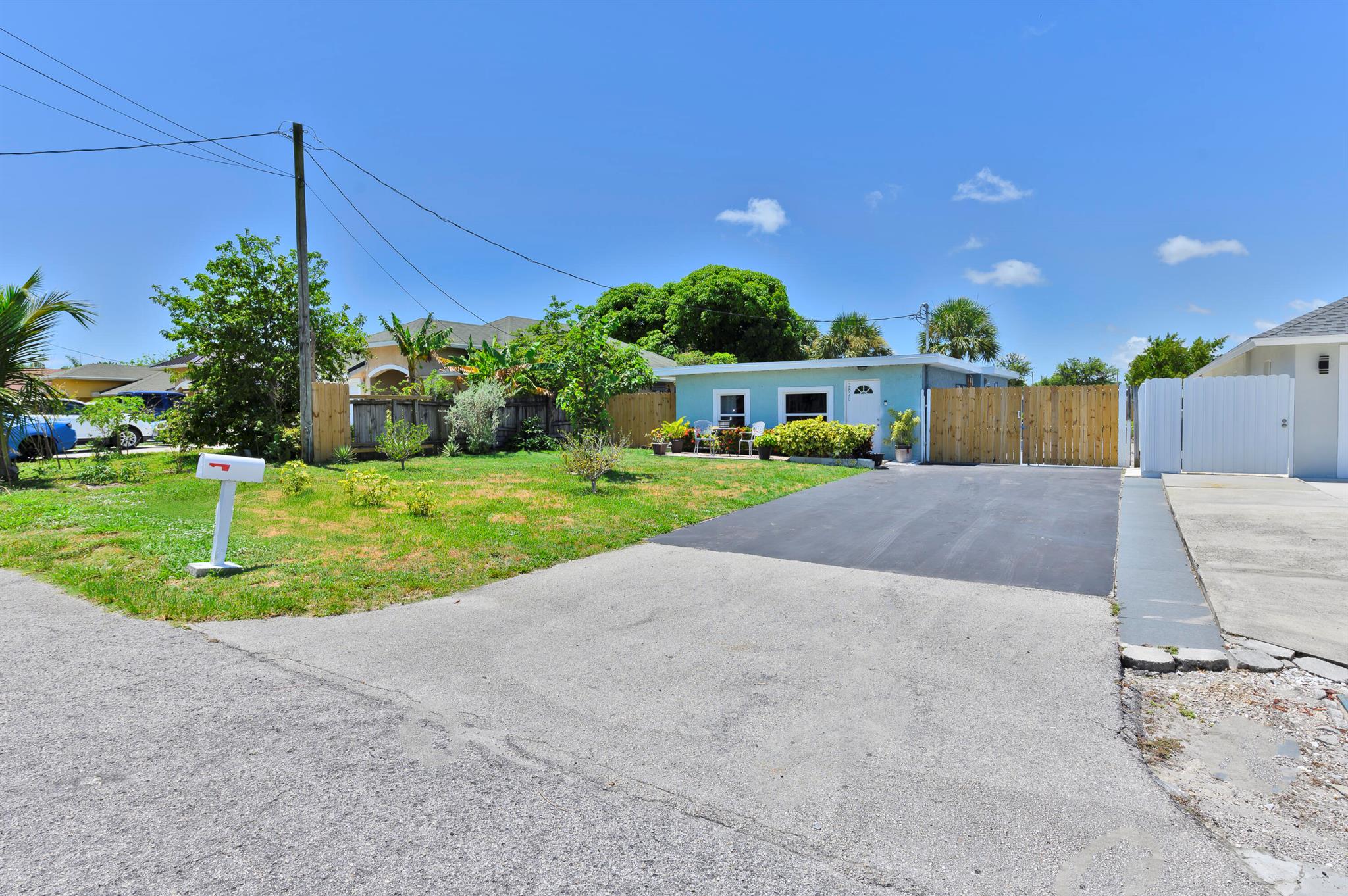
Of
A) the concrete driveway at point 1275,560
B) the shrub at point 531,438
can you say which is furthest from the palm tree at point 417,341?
the concrete driveway at point 1275,560

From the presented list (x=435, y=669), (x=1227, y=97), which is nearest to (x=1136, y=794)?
(x=435, y=669)

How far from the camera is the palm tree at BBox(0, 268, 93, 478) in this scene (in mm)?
11156

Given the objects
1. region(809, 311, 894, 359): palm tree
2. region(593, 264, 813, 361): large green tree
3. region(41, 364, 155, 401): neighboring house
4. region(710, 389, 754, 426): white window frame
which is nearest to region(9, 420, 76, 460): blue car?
region(710, 389, 754, 426): white window frame

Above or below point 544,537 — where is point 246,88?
above

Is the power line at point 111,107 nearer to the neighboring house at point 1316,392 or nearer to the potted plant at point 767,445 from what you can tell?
the potted plant at point 767,445

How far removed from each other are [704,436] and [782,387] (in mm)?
2697

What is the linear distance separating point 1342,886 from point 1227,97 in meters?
17.1

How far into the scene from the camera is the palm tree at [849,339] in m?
35.5

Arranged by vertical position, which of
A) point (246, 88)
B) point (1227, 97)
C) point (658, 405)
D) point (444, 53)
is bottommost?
point (658, 405)

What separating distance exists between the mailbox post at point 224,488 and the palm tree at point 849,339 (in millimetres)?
31892

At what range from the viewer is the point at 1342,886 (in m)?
2.14

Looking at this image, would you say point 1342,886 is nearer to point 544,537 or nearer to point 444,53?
point 544,537

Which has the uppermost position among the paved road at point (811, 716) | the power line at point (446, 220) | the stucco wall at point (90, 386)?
the power line at point (446, 220)

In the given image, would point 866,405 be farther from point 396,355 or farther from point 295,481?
point 396,355
